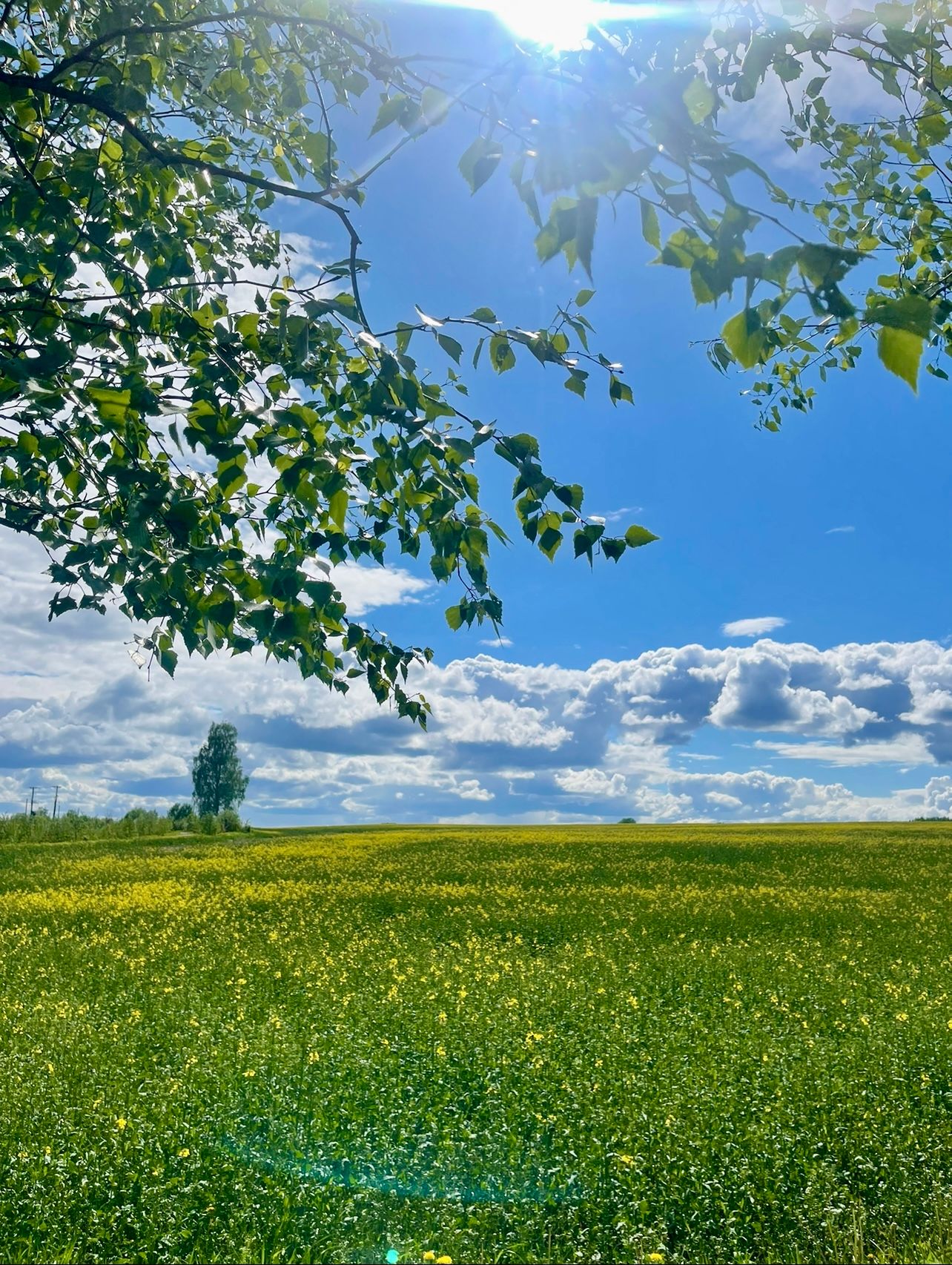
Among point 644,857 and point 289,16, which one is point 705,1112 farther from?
point 644,857

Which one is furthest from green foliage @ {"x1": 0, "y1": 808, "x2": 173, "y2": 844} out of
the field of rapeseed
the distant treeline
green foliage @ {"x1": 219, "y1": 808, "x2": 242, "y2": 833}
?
the field of rapeseed

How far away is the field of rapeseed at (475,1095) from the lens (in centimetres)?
522

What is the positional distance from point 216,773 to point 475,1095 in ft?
271

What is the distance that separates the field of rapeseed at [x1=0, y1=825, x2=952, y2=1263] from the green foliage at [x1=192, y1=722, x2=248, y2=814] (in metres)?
72.3

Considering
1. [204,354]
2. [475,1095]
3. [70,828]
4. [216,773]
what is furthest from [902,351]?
[216,773]

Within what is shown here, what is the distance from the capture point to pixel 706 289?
1.96 m

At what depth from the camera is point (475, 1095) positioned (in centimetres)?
684

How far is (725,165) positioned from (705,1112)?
6.48 m

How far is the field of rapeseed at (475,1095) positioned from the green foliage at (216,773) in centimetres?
7228

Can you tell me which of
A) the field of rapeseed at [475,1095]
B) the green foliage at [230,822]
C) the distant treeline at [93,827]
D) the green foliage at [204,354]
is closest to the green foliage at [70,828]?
the distant treeline at [93,827]

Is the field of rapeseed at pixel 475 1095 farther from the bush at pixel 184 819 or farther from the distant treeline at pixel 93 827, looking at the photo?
the bush at pixel 184 819

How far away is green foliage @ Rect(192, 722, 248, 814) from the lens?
8462 cm

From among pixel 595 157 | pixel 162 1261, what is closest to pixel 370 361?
pixel 595 157

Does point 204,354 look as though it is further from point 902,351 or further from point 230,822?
point 230,822
